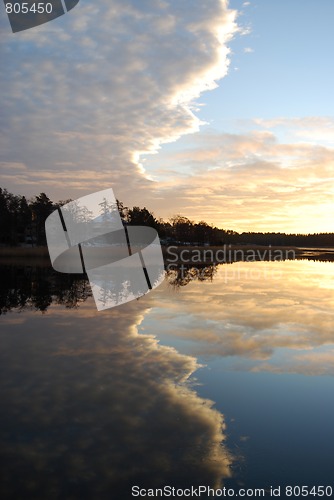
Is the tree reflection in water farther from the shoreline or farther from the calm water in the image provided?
the shoreline

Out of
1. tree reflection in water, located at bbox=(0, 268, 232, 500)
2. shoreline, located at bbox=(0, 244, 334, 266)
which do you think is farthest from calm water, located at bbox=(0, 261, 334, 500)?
shoreline, located at bbox=(0, 244, 334, 266)

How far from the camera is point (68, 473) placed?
6.86 m

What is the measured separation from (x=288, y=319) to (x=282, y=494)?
48.1 feet

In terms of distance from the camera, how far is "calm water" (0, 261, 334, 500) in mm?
6938

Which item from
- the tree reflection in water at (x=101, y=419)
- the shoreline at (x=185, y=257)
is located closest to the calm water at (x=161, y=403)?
the tree reflection in water at (x=101, y=419)

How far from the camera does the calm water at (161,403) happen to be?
6.94m

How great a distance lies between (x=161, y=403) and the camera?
388 inches

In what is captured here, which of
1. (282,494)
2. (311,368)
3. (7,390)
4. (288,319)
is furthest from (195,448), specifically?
(288,319)

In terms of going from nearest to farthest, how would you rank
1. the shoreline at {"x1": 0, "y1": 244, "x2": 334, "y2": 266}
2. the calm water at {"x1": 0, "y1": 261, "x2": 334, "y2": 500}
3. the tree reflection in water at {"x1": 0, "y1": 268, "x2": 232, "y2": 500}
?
the tree reflection in water at {"x1": 0, "y1": 268, "x2": 232, "y2": 500}
the calm water at {"x1": 0, "y1": 261, "x2": 334, "y2": 500}
the shoreline at {"x1": 0, "y1": 244, "x2": 334, "y2": 266}

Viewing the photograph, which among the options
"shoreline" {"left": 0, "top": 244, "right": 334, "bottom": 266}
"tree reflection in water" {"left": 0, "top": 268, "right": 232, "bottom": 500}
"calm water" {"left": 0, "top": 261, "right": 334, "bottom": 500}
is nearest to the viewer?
"tree reflection in water" {"left": 0, "top": 268, "right": 232, "bottom": 500}

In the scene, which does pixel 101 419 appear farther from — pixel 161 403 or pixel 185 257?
pixel 185 257

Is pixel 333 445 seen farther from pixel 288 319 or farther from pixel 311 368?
pixel 288 319

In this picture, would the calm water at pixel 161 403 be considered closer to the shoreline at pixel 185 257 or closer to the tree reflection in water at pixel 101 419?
the tree reflection in water at pixel 101 419

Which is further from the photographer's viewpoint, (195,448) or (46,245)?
(46,245)
